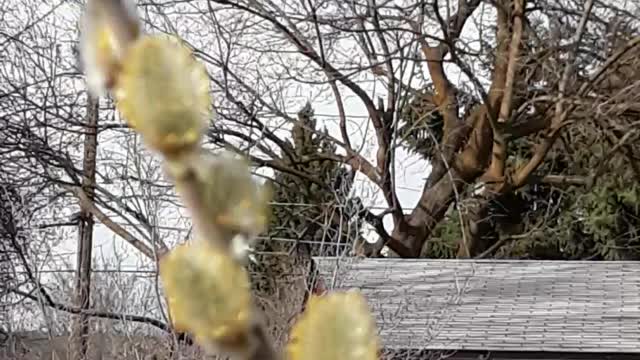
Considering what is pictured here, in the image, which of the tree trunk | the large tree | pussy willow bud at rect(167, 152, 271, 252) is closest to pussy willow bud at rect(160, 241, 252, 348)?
pussy willow bud at rect(167, 152, 271, 252)

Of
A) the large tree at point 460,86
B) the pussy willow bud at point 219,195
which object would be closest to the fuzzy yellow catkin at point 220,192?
the pussy willow bud at point 219,195

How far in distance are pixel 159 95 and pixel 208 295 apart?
0.11 metres

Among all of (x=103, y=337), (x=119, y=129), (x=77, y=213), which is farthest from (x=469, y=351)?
(x=77, y=213)

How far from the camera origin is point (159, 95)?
2.05 feet

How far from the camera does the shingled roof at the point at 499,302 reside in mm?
9398

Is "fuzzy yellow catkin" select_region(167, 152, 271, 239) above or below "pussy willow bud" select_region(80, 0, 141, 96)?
below

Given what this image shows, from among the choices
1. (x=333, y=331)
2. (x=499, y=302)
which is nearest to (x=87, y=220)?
(x=499, y=302)

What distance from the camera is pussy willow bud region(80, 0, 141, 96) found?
597 mm

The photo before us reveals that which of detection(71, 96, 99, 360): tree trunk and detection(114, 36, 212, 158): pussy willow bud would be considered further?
detection(71, 96, 99, 360): tree trunk

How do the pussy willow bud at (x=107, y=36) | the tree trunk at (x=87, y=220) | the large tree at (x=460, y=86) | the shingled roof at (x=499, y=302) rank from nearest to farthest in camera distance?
the pussy willow bud at (x=107, y=36) < the tree trunk at (x=87, y=220) < the shingled roof at (x=499, y=302) < the large tree at (x=460, y=86)

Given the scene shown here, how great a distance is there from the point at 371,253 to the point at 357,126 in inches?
59.8

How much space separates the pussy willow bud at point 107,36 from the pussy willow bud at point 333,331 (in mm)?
179

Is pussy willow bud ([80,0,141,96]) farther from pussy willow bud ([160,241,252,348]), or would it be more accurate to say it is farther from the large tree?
the large tree

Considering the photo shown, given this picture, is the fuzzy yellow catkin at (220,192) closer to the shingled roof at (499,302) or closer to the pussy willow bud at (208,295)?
the pussy willow bud at (208,295)
